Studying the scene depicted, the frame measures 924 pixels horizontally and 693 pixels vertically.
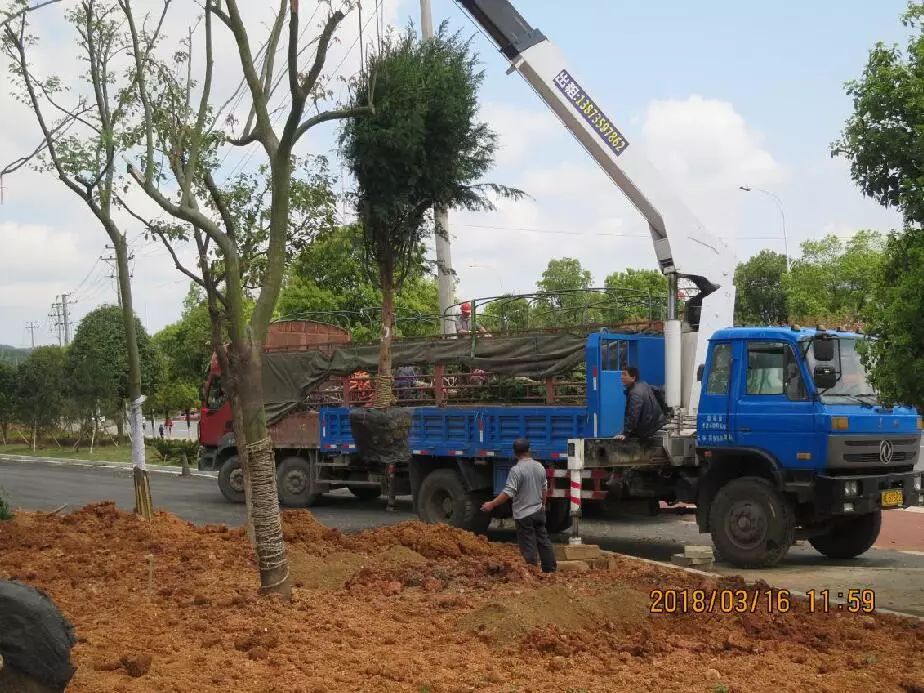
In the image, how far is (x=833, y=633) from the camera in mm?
7309

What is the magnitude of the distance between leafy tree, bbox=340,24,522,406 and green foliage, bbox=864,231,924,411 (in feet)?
18.7

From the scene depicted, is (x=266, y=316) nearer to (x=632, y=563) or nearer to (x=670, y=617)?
(x=670, y=617)

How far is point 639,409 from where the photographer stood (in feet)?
40.0

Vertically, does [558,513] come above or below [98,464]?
above

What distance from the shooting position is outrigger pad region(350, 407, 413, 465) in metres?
10.5

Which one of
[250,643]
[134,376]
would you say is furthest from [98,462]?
[250,643]

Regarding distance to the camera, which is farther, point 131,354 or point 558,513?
point 558,513

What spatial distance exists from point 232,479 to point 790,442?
11.5 metres

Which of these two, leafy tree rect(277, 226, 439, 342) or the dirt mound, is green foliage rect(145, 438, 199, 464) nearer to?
leafy tree rect(277, 226, 439, 342)

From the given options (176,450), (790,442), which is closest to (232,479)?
(790,442)

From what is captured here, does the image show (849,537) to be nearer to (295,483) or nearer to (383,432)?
(383,432)

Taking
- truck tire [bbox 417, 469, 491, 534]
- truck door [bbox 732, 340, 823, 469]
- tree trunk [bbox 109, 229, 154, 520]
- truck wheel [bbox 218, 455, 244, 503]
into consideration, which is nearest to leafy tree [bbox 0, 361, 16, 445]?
truck wheel [bbox 218, 455, 244, 503]

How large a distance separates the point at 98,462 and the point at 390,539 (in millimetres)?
25646

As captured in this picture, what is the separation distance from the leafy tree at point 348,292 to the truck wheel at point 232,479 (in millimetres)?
3073
